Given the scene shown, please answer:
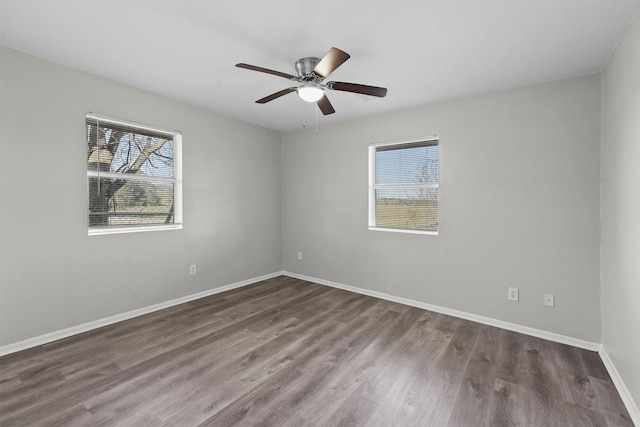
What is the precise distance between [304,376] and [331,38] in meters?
2.46

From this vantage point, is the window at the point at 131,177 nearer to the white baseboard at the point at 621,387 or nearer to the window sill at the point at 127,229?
the window sill at the point at 127,229

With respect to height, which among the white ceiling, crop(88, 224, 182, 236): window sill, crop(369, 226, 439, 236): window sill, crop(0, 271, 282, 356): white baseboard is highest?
the white ceiling

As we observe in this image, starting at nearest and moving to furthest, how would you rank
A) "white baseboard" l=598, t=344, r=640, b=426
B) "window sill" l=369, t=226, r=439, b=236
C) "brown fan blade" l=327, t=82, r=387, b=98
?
1. "white baseboard" l=598, t=344, r=640, b=426
2. "brown fan blade" l=327, t=82, r=387, b=98
3. "window sill" l=369, t=226, r=439, b=236

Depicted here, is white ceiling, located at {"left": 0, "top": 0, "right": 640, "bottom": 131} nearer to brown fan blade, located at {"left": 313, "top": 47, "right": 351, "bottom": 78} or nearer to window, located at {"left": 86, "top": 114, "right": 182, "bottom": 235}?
brown fan blade, located at {"left": 313, "top": 47, "right": 351, "bottom": 78}

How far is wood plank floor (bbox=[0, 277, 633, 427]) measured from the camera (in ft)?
5.63

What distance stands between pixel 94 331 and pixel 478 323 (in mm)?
3849

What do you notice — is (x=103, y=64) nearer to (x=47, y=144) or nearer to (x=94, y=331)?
(x=47, y=144)

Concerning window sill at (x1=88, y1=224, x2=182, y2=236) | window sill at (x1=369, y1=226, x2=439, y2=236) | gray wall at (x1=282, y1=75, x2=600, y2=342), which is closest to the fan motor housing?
gray wall at (x1=282, y1=75, x2=600, y2=342)

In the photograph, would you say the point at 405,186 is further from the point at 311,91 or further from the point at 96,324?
the point at 96,324

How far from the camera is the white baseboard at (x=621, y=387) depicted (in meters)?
1.69

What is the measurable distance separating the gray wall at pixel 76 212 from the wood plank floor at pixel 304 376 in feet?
1.18

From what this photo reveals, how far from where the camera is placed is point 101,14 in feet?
6.23

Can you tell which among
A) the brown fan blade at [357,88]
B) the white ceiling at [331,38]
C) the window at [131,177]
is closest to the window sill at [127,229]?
the window at [131,177]

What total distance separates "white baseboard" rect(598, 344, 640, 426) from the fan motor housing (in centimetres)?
300
